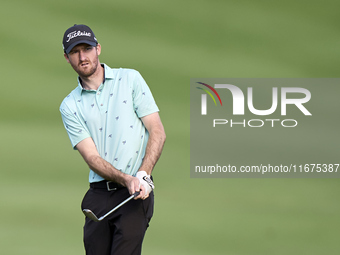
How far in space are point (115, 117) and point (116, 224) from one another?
0.41 m

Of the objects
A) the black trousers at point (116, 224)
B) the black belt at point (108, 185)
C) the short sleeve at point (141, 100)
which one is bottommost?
the black trousers at point (116, 224)

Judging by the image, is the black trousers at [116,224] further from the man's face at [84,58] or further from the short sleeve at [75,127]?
the man's face at [84,58]

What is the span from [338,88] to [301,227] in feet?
2.58

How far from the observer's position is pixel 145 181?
261cm

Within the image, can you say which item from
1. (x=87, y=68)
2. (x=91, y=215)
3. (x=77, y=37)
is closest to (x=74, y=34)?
(x=77, y=37)

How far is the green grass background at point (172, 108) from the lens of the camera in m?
3.74

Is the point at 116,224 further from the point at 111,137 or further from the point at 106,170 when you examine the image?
the point at 111,137

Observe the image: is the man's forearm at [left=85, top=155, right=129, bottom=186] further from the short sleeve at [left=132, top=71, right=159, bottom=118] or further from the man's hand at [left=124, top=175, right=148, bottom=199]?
the short sleeve at [left=132, top=71, right=159, bottom=118]

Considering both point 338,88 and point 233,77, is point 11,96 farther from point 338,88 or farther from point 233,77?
point 338,88

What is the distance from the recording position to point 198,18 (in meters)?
3.83

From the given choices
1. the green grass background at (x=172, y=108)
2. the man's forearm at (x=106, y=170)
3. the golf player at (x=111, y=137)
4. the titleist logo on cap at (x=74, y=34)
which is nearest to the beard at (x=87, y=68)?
the golf player at (x=111, y=137)

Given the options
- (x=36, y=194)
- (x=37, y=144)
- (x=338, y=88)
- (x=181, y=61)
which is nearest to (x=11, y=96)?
(x=37, y=144)

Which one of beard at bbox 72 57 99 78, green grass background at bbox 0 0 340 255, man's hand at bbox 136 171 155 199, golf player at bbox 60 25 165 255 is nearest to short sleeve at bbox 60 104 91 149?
golf player at bbox 60 25 165 255

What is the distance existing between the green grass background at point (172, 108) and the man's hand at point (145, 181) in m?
1.11
